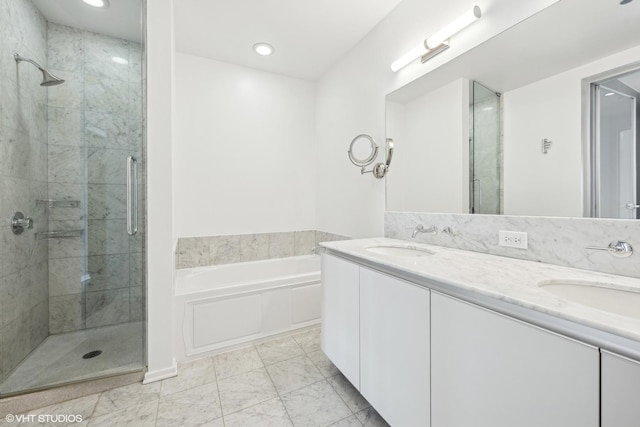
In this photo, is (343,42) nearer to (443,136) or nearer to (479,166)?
(443,136)

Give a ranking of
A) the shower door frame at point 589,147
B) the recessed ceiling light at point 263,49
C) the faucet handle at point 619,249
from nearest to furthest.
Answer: the faucet handle at point 619,249
the shower door frame at point 589,147
the recessed ceiling light at point 263,49

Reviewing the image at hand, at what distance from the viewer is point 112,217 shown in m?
1.92

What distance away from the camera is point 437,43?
1.59m

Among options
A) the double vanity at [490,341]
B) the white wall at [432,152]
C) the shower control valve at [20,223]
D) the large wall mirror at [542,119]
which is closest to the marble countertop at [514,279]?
the double vanity at [490,341]

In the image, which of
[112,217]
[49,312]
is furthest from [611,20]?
[49,312]

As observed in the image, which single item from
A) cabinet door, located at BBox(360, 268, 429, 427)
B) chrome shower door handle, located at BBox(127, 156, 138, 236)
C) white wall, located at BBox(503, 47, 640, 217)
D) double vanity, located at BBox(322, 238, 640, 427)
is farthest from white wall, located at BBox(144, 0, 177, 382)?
Result: white wall, located at BBox(503, 47, 640, 217)

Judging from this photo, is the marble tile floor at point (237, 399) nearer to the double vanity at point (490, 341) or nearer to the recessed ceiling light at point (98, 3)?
the double vanity at point (490, 341)

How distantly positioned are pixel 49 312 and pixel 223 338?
120cm

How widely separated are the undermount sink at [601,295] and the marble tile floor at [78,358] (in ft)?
7.23

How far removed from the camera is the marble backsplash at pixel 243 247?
2.59 metres

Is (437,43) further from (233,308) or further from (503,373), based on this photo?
(233,308)

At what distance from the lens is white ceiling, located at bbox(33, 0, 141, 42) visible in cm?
174

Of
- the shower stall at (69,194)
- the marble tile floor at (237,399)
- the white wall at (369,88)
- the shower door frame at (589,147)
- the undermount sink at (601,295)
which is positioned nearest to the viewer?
the undermount sink at (601,295)

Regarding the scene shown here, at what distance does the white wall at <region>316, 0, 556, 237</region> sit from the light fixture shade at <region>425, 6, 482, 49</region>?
57 millimetres
